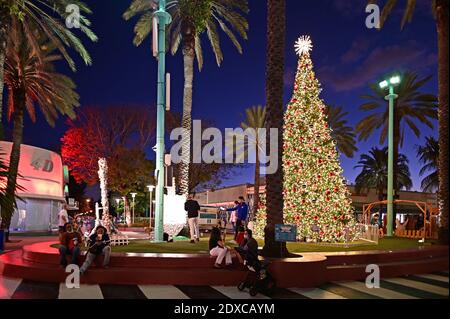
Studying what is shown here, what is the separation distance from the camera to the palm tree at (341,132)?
42.4 metres

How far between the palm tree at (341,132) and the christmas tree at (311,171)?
2313cm

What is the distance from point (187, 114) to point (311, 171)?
798 centimetres

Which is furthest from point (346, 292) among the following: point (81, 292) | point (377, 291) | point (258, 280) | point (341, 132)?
point (341, 132)

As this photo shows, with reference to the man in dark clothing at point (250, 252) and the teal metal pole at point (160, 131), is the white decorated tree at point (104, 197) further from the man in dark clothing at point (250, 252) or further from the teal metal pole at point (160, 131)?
the man in dark clothing at point (250, 252)

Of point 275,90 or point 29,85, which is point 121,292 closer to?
point 275,90

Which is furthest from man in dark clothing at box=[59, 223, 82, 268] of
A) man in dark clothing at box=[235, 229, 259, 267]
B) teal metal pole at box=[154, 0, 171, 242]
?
man in dark clothing at box=[235, 229, 259, 267]

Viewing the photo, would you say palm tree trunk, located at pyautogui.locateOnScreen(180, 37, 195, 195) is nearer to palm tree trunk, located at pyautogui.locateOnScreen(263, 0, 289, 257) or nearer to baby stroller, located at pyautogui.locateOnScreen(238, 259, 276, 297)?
palm tree trunk, located at pyautogui.locateOnScreen(263, 0, 289, 257)

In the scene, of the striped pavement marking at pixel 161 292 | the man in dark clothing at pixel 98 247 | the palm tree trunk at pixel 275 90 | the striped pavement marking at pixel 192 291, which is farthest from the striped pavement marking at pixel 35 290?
the palm tree trunk at pixel 275 90

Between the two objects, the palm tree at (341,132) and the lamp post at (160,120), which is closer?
the lamp post at (160,120)

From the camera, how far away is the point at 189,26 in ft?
74.9

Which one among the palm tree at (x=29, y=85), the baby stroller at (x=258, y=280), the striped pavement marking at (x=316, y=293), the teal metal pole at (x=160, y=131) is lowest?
the striped pavement marking at (x=316, y=293)

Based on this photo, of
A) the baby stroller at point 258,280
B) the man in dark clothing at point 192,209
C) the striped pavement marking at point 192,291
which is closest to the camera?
the striped pavement marking at point 192,291
